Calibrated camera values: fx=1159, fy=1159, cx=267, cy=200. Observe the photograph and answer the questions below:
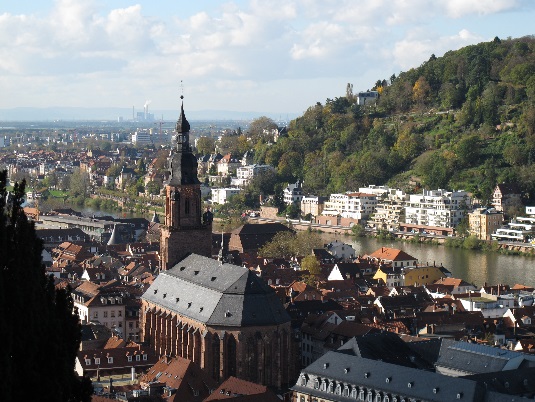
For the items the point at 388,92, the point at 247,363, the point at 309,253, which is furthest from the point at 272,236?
the point at 388,92

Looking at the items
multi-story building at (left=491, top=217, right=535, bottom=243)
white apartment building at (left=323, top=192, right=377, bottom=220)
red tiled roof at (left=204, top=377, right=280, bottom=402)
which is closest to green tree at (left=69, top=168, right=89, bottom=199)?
white apartment building at (left=323, top=192, right=377, bottom=220)

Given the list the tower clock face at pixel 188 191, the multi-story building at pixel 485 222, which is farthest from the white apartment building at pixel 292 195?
the tower clock face at pixel 188 191

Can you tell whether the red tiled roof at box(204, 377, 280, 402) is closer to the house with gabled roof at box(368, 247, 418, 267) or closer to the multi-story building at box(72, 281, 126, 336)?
the multi-story building at box(72, 281, 126, 336)

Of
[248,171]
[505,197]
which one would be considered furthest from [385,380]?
[248,171]

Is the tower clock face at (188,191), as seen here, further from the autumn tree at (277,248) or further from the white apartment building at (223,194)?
the white apartment building at (223,194)

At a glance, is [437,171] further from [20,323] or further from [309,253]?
[20,323]
